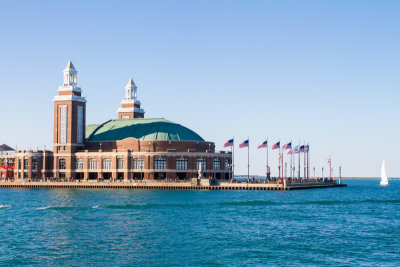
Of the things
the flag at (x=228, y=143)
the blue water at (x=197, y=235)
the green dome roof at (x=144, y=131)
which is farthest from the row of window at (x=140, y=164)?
the blue water at (x=197, y=235)

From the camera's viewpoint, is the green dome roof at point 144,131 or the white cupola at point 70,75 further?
the white cupola at point 70,75

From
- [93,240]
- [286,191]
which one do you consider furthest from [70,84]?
[93,240]

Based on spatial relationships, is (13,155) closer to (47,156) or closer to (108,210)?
(47,156)

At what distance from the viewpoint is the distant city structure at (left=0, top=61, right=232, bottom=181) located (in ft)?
577

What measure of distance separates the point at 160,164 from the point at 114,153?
1484cm

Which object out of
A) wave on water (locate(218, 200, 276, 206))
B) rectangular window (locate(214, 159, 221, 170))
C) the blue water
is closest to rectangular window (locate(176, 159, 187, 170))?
rectangular window (locate(214, 159, 221, 170))

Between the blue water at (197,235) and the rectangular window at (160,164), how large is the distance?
76970 mm

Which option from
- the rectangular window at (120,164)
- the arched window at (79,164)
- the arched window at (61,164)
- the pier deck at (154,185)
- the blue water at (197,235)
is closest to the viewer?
the blue water at (197,235)

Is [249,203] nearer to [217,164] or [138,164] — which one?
[138,164]

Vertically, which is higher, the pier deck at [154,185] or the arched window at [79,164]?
the arched window at [79,164]

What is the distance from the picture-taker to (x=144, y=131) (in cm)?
18625

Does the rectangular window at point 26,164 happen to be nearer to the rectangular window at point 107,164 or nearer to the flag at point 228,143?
the rectangular window at point 107,164

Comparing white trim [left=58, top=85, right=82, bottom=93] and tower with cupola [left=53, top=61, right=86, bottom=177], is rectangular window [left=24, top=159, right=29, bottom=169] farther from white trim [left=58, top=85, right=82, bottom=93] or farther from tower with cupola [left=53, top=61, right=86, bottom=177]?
white trim [left=58, top=85, right=82, bottom=93]

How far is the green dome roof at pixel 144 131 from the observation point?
18175 centimetres
